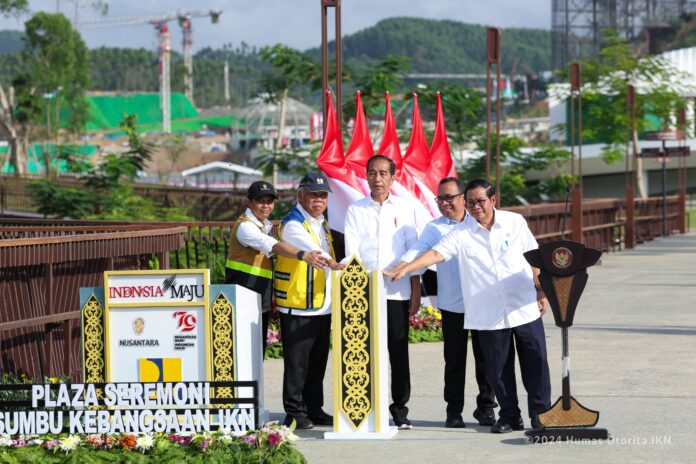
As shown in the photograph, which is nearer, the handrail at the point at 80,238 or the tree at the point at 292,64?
the handrail at the point at 80,238

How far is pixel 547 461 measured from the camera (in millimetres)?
7789

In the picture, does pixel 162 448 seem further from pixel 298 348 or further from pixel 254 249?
pixel 254 249

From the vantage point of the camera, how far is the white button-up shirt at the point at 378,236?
904 cm

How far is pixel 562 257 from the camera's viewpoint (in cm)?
856

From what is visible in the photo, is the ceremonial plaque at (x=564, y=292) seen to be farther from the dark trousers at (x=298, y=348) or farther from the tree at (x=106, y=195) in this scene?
the tree at (x=106, y=195)

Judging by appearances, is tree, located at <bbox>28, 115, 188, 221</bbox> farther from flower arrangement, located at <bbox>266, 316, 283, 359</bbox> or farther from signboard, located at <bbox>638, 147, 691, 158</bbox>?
flower arrangement, located at <bbox>266, 316, 283, 359</bbox>

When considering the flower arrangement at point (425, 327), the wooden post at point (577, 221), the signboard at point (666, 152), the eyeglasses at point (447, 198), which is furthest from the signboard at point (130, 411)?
the signboard at point (666, 152)

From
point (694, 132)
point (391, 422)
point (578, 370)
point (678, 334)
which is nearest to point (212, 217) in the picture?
point (678, 334)

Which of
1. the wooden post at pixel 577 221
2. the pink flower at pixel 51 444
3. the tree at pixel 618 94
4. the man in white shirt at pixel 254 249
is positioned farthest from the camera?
the tree at pixel 618 94

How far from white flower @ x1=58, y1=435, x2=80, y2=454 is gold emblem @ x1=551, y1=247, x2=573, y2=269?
317cm

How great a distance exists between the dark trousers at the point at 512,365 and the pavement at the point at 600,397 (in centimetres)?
27

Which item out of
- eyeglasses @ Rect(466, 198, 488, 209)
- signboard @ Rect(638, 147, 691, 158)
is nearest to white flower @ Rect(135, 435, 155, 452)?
eyeglasses @ Rect(466, 198, 488, 209)

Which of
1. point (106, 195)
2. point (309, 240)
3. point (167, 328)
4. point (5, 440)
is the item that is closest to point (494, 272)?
point (309, 240)

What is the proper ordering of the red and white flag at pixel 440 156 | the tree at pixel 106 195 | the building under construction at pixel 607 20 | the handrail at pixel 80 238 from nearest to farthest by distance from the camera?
1. the handrail at pixel 80 238
2. the red and white flag at pixel 440 156
3. the tree at pixel 106 195
4. the building under construction at pixel 607 20
